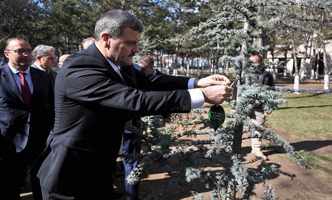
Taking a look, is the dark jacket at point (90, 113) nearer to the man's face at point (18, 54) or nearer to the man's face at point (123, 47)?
the man's face at point (123, 47)

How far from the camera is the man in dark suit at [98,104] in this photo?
150 cm

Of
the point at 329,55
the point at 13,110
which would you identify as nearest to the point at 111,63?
the point at 13,110

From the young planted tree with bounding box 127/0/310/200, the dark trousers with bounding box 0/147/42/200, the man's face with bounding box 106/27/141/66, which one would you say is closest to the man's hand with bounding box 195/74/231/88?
the young planted tree with bounding box 127/0/310/200

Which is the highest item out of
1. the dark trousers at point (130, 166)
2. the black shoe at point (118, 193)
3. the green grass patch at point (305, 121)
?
the dark trousers at point (130, 166)

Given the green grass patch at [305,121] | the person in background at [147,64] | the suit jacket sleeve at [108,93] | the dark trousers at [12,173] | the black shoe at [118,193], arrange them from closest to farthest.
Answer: the suit jacket sleeve at [108,93] < the dark trousers at [12,173] < the black shoe at [118,193] < the person in background at [147,64] < the green grass patch at [305,121]

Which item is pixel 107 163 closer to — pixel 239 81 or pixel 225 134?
pixel 225 134

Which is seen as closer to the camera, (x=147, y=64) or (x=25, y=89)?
(x=25, y=89)

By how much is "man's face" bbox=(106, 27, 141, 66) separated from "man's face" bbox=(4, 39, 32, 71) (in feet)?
6.58

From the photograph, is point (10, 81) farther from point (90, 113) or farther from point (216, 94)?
point (216, 94)

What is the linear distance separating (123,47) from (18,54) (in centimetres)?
214

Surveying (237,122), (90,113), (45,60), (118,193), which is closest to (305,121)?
(118,193)

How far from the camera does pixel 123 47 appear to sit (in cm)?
171

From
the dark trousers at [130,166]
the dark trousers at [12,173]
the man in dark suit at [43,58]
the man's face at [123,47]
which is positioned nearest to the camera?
the man's face at [123,47]

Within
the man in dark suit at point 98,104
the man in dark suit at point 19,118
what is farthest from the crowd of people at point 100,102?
the man in dark suit at point 19,118
